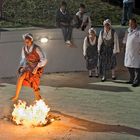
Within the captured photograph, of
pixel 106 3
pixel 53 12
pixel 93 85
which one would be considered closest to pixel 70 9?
pixel 53 12

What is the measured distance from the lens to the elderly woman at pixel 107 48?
14203 mm

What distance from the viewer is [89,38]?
14.8 meters

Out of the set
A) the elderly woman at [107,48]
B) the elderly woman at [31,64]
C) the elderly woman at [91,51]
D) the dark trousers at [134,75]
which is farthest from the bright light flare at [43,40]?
the elderly woman at [31,64]

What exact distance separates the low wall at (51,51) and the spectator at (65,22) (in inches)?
6.0

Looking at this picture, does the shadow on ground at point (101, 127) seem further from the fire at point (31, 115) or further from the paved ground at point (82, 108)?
the fire at point (31, 115)

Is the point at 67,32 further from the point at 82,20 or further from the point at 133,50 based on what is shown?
the point at 133,50

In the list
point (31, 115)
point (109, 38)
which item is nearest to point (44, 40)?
point (109, 38)

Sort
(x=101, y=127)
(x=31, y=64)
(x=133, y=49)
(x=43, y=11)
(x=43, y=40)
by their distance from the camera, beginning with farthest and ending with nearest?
(x=43, y=11) < (x=43, y=40) < (x=133, y=49) < (x=31, y=64) < (x=101, y=127)

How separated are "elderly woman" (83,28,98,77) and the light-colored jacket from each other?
122 centimetres

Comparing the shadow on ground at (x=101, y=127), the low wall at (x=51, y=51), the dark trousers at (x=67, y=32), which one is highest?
the dark trousers at (x=67, y=32)

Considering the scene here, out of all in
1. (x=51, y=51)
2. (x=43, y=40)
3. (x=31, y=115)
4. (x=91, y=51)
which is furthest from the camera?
(x=51, y=51)

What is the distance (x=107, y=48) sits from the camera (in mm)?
14414

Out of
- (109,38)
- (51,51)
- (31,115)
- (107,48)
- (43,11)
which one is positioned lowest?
Result: (31,115)

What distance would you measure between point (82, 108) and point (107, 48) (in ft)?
11.0
